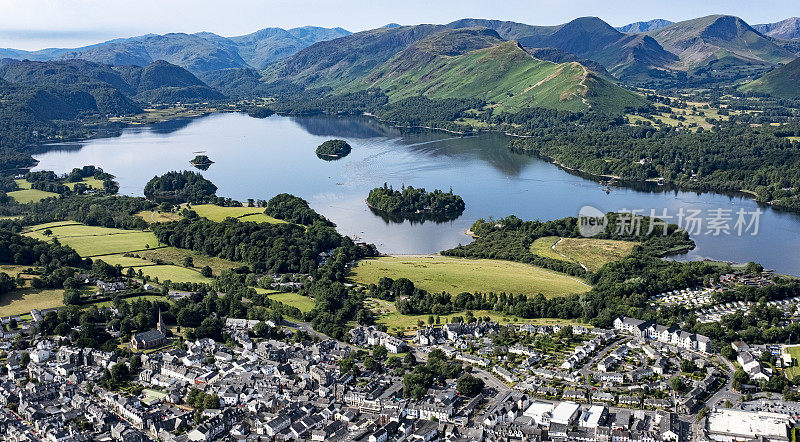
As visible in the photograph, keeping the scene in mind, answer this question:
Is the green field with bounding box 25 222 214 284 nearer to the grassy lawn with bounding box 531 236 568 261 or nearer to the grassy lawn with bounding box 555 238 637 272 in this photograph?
the grassy lawn with bounding box 531 236 568 261

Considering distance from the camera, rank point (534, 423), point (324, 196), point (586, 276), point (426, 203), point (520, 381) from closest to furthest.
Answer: point (534, 423)
point (520, 381)
point (586, 276)
point (426, 203)
point (324, 196)

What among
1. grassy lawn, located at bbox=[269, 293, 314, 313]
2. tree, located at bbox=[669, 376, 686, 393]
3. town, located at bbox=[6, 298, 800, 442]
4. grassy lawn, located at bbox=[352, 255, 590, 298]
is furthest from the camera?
grassy lawn, located at bbox=[352, 255, 590, 298]

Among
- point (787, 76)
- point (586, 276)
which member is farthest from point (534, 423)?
point (787, 76)

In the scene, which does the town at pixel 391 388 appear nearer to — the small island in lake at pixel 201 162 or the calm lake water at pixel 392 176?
the calm lake water at pixel 392 176

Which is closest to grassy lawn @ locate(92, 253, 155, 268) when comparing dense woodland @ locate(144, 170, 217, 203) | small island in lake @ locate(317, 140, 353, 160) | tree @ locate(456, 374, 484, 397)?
dense woodland @ locate(144, 170, 217, 203)

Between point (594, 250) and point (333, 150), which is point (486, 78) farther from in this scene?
point (594, 250)

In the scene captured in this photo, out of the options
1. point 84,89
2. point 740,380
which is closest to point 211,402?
point 740,380

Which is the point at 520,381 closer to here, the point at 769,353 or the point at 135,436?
the point at 769,353

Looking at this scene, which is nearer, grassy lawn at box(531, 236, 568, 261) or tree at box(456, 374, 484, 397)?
tree at box(456, 374, 484, 397)
